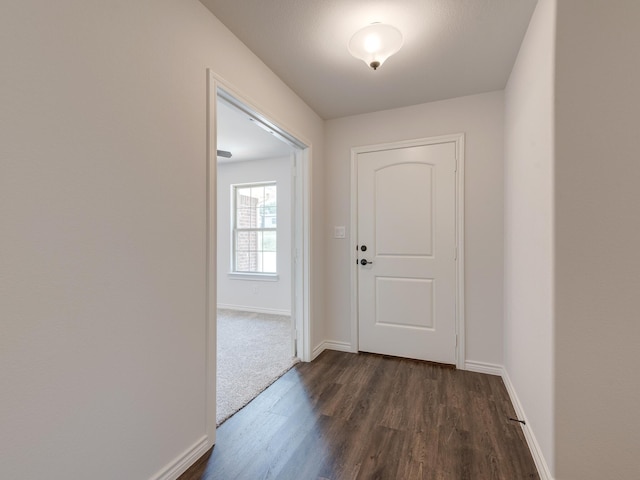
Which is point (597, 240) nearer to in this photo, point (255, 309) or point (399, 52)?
point (399, 52)

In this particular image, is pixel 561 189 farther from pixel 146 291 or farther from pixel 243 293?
pixel 243 293

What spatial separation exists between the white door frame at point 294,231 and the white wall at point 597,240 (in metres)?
1.71

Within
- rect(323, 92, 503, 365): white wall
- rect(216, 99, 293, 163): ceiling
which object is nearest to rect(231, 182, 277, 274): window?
rect(216, 99, 293, 163): ceiling

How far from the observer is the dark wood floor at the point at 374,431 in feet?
4.97

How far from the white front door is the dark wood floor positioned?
1.30ft

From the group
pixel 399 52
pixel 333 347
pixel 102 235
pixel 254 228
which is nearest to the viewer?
pixel 102 235

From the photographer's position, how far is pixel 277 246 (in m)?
4.78

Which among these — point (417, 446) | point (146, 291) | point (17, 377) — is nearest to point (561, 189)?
point (417, 446)

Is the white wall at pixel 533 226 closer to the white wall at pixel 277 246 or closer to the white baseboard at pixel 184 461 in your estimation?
the white baseboard at pixel 184 461

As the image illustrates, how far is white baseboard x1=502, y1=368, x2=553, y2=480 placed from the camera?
55.7 inches

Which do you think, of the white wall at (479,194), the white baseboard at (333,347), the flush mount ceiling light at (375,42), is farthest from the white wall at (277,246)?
the flush mount ceiling light at (375,42)

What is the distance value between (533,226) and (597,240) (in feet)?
1.23

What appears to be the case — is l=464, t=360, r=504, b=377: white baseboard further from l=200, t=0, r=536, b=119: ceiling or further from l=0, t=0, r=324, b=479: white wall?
l=200, t=0, r=536, b=119: ceiling

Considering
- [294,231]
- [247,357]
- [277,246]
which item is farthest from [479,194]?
[277,246]
